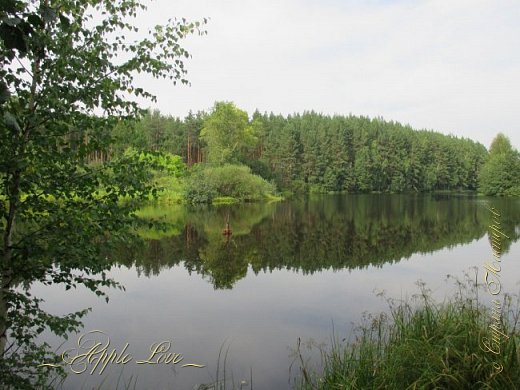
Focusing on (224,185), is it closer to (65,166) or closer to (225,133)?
(225,133)

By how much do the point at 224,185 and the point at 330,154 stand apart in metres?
42.1

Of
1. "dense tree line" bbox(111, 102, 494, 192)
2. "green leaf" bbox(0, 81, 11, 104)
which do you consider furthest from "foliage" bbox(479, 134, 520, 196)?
"green leaf" bbox(0, 81, 11, 104)

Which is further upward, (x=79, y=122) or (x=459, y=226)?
→ (x=79, y=122)

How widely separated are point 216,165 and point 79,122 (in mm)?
55793

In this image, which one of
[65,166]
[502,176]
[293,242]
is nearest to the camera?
[65,166]

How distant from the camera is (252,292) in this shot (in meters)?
13.9

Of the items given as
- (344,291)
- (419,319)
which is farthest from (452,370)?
(344,291)

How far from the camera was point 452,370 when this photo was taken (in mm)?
4797

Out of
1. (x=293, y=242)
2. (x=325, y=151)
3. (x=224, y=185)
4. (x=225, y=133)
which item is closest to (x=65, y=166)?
(x=293, y=242)

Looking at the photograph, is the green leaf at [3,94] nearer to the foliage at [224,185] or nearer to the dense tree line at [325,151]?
the foliage at [224,185]

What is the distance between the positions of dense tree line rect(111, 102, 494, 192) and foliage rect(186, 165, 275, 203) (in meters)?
7.87

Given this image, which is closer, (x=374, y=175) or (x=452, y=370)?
(x=452, y=370)

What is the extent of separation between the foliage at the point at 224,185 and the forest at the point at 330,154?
0.66 ft

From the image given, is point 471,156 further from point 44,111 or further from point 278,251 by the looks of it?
point 44,111
